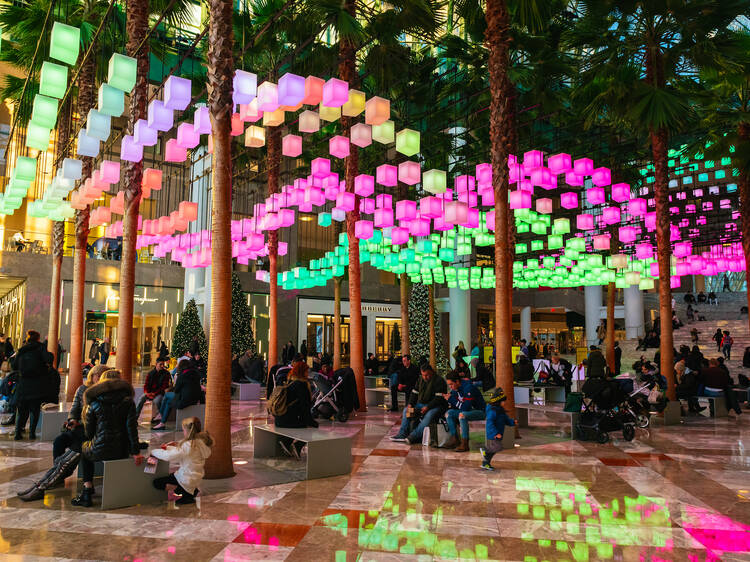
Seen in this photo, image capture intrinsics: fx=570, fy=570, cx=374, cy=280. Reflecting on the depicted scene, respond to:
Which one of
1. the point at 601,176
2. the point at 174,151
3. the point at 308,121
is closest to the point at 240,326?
the point at 174,151

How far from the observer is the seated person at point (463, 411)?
8711 mm

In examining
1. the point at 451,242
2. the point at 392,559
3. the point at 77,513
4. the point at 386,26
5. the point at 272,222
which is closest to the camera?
the point at 392,559

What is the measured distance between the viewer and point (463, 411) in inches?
347

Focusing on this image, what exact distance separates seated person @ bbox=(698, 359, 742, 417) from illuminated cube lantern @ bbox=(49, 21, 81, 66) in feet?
46.4

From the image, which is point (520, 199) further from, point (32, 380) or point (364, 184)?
point (32, 380)

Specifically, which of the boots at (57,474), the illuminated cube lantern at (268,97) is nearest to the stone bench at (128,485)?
the boots at (57,474)

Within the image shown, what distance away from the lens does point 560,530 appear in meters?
5.00

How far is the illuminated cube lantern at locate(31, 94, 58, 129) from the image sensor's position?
7.89 metres

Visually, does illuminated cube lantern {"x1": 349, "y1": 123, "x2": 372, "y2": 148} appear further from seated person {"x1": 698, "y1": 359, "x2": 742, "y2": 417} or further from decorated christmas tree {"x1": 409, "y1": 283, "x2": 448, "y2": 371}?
decorated christmas tree {"x1": 409, "y1": 283, "x2": 448, "y2": 371}

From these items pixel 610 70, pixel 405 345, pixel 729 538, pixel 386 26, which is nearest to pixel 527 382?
pixel 405 345

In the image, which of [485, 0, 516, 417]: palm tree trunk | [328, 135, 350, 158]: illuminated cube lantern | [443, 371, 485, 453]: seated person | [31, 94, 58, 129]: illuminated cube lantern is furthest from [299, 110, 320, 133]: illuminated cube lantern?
[443, 371, 485, 453]: seated person

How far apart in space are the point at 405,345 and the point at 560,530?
44.4ft

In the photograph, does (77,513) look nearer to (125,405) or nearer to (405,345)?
(125,405)

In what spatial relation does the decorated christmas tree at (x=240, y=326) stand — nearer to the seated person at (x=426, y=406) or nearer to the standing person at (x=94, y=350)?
the standing person at (x=94, y=350)
